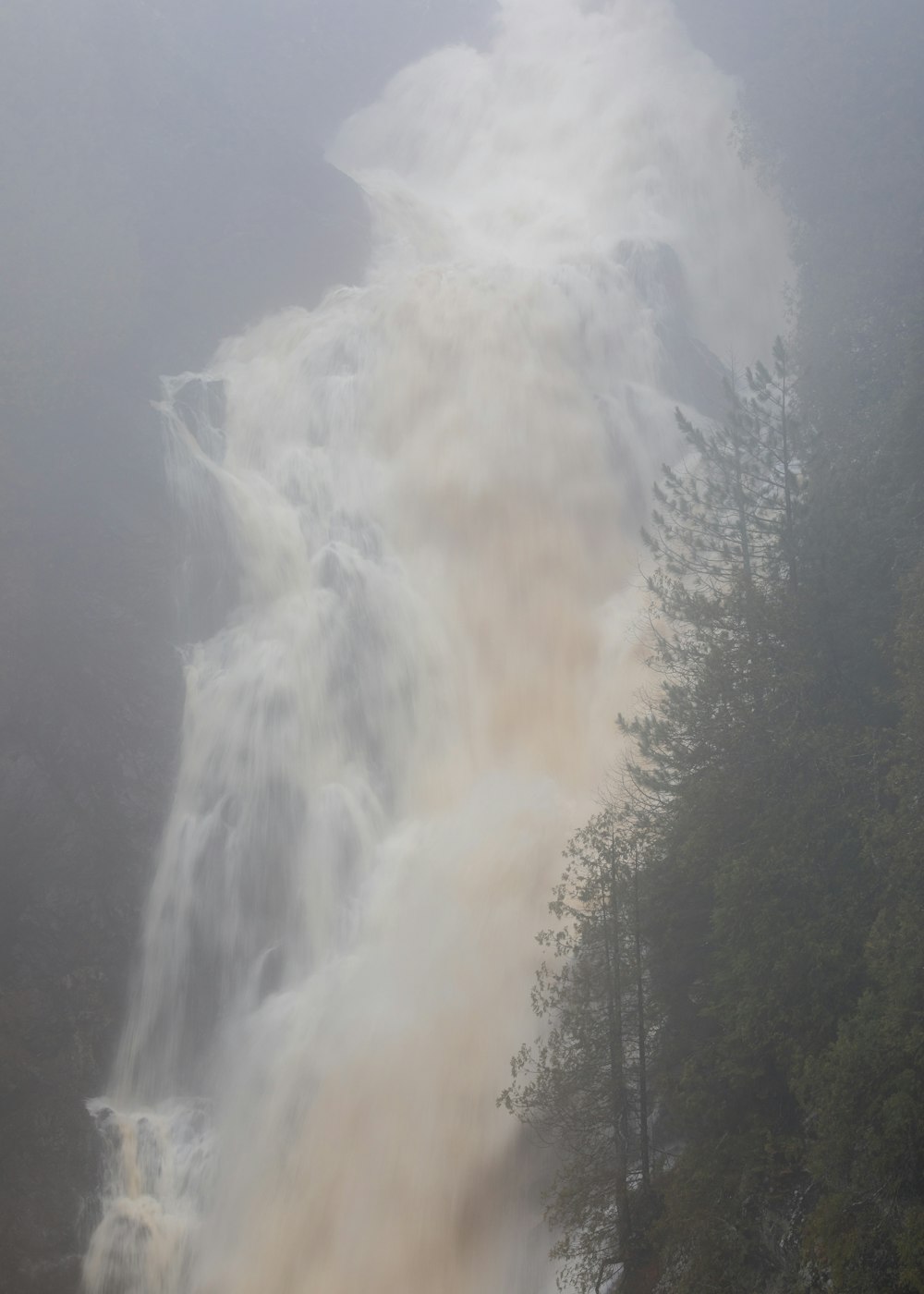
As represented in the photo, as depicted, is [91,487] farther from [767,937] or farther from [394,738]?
[767,937]

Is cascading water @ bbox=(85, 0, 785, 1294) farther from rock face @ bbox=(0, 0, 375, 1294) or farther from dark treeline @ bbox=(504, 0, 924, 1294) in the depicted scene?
dark treeline @ bbox=(504, 0, 924, 1294)

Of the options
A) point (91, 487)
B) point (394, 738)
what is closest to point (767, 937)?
point (394, 738)

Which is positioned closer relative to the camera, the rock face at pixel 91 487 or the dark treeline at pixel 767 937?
the dark treeline at pixel 767 937

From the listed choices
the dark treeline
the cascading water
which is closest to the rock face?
the cascading water

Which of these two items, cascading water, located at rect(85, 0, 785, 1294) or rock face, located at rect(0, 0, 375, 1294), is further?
rock face, located at rect(0, 0, 375, 1294)

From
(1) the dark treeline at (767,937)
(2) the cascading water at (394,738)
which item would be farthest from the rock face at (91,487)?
(1) the dark treeline at (767,937)

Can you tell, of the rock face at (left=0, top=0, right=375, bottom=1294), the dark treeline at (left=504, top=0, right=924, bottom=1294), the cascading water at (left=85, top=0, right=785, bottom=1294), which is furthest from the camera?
the rock face at (left=0, top=0, right=375, bottom=1294)

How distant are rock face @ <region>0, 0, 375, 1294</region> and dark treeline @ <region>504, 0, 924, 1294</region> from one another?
10.6 metres

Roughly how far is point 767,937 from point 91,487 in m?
23.2

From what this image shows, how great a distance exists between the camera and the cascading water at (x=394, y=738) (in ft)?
65.4

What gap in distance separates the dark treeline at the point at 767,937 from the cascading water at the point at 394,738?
108 inches

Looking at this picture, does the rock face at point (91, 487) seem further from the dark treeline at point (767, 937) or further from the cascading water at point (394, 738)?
the dark treeline at point (767, 937)

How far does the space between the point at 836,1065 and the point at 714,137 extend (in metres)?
47.3

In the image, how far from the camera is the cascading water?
19.9 metres
